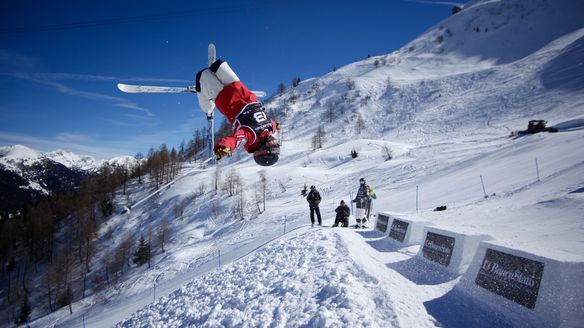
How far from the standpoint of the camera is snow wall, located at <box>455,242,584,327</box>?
11.8 ft

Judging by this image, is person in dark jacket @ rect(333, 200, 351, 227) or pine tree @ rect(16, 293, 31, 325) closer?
person in dark jacket @ rect(333, 200, 351, 227)

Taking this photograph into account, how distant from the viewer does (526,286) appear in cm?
422

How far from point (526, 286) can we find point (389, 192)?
22.3 meters

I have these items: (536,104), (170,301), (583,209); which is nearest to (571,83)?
(536,104)

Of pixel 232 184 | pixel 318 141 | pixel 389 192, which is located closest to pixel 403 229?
pixel 389 192

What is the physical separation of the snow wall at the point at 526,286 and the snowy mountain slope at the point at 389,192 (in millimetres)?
170

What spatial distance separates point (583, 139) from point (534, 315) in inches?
985

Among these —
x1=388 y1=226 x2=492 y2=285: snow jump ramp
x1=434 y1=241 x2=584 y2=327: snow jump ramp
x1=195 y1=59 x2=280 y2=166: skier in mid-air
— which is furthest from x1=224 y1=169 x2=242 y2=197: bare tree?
x1=434 y1=241 x2=584 y2=327: snow jump ramp

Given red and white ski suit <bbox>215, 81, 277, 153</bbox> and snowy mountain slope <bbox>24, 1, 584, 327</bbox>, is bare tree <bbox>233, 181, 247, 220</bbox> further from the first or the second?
red and white ski suit <bbox>215, 81, 277, 153</bbox>

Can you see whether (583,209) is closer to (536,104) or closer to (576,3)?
(536,104)

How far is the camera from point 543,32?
3460 inches

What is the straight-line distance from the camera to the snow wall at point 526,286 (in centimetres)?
361

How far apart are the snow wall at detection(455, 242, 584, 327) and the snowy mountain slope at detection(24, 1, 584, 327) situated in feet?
0.56

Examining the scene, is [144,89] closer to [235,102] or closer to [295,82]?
[235,102]
